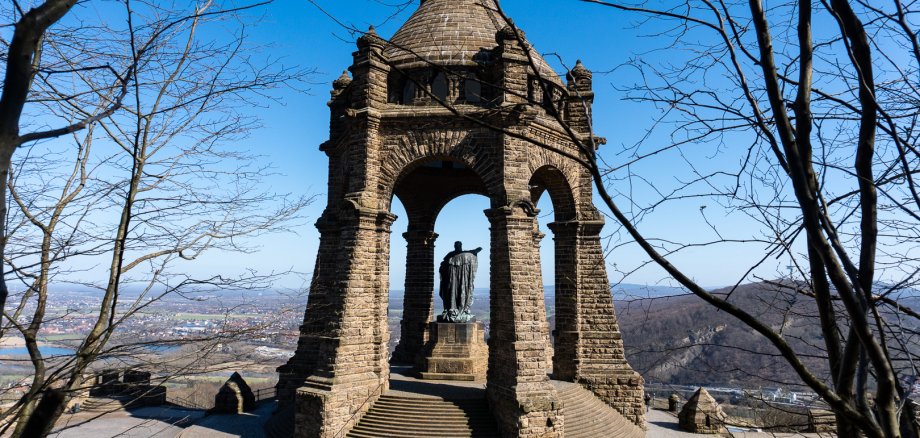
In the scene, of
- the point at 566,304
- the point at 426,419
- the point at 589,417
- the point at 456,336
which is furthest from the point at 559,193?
the point at 426,419

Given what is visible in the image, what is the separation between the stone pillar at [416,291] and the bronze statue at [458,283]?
5.82 ft

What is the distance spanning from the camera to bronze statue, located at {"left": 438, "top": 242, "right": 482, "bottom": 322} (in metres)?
13.7

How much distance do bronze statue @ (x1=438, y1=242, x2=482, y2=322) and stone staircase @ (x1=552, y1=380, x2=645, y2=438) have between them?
2.88 meters

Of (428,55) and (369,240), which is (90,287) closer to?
(369,240)

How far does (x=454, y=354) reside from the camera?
12891 mm

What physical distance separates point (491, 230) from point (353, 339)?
3538mm

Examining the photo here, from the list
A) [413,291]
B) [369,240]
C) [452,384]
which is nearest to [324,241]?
[369,240]

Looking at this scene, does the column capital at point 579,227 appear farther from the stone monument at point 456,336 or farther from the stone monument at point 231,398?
the stone monument at point 231,398

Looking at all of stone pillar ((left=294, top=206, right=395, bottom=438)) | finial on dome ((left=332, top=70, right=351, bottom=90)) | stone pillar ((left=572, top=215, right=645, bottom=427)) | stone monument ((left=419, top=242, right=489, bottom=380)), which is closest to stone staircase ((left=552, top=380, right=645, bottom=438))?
stone pillar ((left=572, top=215, right=645, bottom=427))

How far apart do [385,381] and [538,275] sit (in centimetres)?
382

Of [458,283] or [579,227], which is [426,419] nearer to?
[458,283]

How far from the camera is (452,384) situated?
12.3 metres

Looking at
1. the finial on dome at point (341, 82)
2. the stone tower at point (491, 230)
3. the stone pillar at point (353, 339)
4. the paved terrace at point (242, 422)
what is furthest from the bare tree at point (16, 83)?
the finial on dome at point (341, 82)

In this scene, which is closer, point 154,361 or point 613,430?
point 154,361
